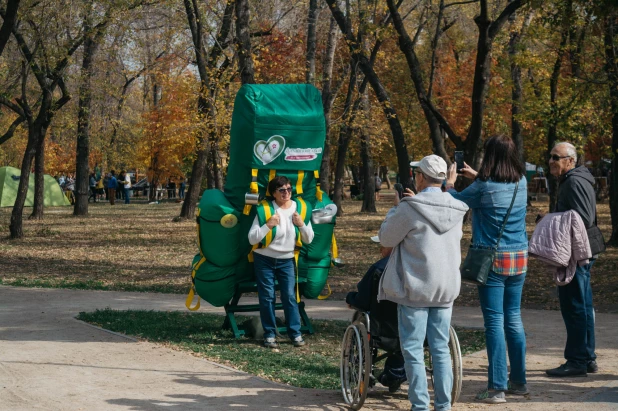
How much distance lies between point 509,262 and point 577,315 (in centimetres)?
138

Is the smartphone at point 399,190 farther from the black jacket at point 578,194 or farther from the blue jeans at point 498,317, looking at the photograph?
the black jacket at point 578,194

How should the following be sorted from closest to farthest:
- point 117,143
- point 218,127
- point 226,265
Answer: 1. point 226,265
2. point 218,127
3. point 117,143

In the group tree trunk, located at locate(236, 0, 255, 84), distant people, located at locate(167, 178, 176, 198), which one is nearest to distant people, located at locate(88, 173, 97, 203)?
distant people, located at locate(167, 178, 176, 198)

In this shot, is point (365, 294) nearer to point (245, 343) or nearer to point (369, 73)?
point (245, 343)

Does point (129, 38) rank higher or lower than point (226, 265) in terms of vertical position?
higher

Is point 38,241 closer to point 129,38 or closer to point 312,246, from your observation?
point 129,38

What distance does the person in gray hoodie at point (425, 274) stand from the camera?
596 centimetres

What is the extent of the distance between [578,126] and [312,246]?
13.6 meters

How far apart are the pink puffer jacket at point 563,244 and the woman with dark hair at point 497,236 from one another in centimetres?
69

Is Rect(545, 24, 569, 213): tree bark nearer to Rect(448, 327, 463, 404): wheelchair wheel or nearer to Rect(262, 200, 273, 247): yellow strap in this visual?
Rect(262, 200, 273, 247): yellow strap

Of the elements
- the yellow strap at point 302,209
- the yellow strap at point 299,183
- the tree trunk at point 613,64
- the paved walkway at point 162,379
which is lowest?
the paved walkway at point 162,379

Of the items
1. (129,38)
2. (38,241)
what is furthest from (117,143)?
(38,241)

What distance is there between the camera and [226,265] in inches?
366

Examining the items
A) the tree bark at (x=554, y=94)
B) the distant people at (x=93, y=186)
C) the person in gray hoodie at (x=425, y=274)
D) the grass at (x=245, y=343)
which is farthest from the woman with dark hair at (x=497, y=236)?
the distant people at (x=93, y=186)
